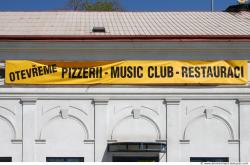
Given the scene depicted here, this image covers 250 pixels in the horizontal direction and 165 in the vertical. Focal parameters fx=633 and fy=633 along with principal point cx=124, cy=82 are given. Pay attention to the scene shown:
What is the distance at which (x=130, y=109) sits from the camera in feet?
73.9

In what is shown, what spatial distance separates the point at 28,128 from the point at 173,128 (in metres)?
5.13

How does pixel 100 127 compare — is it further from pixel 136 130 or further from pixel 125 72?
pixel 125 72

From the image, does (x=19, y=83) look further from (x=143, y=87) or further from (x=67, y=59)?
(x=143, y=87)

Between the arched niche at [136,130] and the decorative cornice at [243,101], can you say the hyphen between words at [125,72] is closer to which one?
the decorative cornice at [243,101]

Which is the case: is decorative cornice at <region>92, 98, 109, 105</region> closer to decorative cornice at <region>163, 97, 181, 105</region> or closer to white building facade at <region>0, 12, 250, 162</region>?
white building facade at <region>0, 12, 250, 162</region>

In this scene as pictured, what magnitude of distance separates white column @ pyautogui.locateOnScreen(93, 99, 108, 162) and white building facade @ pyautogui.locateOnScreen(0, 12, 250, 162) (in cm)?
4

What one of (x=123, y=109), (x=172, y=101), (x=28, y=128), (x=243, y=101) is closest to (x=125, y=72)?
(x=123, y=109)

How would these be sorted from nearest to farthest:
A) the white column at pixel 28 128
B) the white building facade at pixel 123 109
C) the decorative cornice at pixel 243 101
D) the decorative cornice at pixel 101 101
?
the white column at pixel 28 128, the white building facade at pixel 123 109, the decorative cornice at pixel 101 101, the decorative cornice at pixel 243 101

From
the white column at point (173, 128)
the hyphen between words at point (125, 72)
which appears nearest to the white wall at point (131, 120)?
the white column at point (173, 128)

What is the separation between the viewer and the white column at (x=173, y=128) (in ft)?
73.2

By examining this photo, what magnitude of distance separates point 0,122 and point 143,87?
5.23 metres

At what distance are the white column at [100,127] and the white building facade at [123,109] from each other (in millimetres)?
35

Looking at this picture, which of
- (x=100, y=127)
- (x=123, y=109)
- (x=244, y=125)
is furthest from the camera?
(x=244, y=125)

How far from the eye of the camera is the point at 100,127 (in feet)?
73.4
